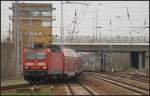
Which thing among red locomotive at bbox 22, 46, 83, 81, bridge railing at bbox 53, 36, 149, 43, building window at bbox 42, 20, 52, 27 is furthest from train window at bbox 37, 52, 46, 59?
bridge railing at bbox 53, 36, 149, 43

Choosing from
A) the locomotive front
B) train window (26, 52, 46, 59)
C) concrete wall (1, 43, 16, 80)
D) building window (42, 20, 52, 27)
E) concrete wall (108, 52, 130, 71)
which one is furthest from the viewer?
concrete wall (108, 52, 130, 71)

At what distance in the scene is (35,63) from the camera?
40.4m

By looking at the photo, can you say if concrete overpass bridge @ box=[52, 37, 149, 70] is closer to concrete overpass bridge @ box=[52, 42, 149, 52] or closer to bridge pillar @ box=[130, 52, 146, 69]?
concrete overpass bridge @ box=[52, 42, 149, 52]

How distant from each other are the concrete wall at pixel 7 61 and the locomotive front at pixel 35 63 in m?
6.65

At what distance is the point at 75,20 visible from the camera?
5850 cm

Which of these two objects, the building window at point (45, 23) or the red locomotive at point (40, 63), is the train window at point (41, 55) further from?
the building window at point (45, 23)

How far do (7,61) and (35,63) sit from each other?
9.77 meters

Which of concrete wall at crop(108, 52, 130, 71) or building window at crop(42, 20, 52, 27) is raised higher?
building window at crop(42, 20, 52, 27)

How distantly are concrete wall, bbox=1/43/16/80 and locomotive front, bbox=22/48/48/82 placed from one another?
6.65 m

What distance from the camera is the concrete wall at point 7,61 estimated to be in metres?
48.1

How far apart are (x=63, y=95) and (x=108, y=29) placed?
47.9 metres

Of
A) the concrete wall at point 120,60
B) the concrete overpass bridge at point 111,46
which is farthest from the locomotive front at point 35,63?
the concrete wall at point 120,60

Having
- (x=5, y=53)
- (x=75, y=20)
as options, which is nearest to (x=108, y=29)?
(x=75, y=20)

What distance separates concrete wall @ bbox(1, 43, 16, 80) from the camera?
158 ft
